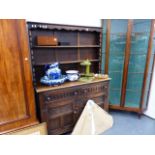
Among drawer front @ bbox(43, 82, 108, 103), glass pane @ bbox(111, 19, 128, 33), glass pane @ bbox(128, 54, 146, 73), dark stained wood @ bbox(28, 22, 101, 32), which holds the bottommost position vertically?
drawer front @ bbox(43, 82, 108, 103)

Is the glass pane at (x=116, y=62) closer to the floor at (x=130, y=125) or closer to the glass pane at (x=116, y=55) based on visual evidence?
the glass pane at (x=116, y=55)

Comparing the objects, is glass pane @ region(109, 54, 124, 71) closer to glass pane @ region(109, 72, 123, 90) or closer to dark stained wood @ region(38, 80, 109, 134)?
glass pane @ region(109, 72, 123, 90)

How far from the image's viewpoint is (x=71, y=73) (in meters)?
1.81

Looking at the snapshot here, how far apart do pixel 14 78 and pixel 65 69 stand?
3.14 ft

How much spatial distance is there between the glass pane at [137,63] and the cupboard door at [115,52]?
0.48ft

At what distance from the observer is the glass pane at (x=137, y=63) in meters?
1.99

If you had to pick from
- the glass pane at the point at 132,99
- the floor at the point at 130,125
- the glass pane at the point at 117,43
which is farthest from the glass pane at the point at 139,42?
the floor at the point at 130,125

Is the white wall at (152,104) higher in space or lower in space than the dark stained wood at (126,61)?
lower

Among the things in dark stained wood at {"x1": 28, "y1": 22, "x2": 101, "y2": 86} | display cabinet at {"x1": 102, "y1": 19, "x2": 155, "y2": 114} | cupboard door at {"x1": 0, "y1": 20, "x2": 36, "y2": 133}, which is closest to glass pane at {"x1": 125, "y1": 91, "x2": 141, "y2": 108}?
display cabinet at {"x1": 102, "y1": 19, "x2": 155, "y2": 114}

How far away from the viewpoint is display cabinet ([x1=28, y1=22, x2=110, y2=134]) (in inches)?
61.3

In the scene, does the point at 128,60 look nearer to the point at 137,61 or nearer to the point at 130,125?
the point at 137,61

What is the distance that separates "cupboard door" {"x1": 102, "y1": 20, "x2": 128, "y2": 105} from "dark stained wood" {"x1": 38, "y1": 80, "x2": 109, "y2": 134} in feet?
1.33
